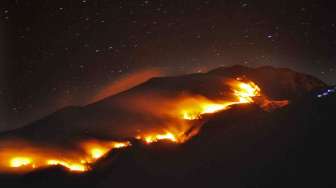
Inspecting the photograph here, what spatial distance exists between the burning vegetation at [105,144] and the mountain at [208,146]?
0.77m

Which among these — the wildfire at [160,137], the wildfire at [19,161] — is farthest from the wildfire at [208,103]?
the wildfire at [19,161]

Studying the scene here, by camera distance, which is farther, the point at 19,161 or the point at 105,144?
the point at 105,144

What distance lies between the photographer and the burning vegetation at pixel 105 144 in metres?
26.7

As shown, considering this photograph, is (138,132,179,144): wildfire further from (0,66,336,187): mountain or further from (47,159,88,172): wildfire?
(47,159,88,172): wildfire

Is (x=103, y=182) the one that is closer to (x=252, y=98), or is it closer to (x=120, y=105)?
(x=120, y=105)

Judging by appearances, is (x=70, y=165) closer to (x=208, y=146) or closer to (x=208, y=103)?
(x=208, y=146)

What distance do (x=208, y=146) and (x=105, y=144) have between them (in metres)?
7.49

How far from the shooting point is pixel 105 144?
29.4 m

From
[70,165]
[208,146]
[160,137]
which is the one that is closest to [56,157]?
[70,165]

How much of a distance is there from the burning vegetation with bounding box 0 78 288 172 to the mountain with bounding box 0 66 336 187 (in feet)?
2.52

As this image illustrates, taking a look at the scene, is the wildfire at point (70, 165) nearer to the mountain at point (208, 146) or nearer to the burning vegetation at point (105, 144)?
the burning vegetation at point (105, 144)

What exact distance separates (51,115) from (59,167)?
12174mm

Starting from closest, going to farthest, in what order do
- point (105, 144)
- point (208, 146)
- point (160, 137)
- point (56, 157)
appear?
point (56, 157), point (208, 146), point (105, 144), point (160, 137)

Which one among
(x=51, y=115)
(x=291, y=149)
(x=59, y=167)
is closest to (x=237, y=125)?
(x=291, y=149)
